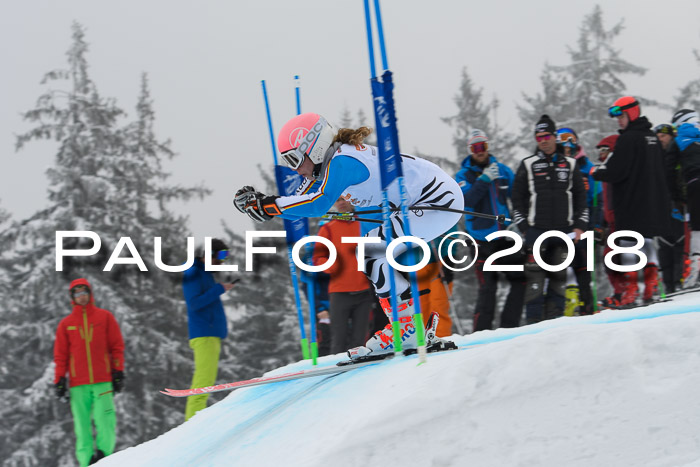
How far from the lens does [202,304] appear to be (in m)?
6.57

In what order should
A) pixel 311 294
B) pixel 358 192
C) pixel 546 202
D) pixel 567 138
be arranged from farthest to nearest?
pixel 567 138 < pixel 546 202 < pixel 311 294 < pixel 358 192

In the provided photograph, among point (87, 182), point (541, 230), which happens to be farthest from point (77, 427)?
point (87, 182)

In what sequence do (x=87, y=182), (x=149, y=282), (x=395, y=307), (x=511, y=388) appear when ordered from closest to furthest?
(x=511, y=388)
(x=395, y=307)
(x=87, y=182)
(x=149, y=282)

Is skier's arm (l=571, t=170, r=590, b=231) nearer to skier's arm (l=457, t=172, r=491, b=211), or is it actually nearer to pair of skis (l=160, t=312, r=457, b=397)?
skier's arm (l=457, t=172, r=491, b=211)

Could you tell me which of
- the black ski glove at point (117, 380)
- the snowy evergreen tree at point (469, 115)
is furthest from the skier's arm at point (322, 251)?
the snowy evergreen tree at point (469, 115)

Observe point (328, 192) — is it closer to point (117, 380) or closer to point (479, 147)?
point (479, 147)

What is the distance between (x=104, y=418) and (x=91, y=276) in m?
11.3

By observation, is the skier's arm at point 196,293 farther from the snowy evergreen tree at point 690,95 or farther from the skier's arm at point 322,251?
the snowy evergreen tree at point 690,95

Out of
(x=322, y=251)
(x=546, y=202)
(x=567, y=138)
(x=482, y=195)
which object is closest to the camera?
(x=546, y=202)

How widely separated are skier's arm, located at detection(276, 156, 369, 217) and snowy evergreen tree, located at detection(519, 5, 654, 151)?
2246 cm

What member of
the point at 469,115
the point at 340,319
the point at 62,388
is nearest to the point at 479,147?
the point at 340,319

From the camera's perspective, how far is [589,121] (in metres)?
26.1

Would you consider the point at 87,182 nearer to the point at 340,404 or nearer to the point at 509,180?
the point at 509,180

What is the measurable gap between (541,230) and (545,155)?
2.25ft
